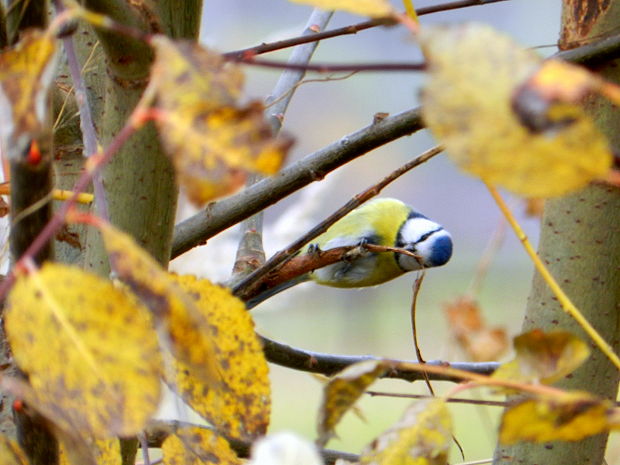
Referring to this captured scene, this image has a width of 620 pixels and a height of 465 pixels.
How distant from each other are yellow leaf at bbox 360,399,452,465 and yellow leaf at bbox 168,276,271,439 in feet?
0.13

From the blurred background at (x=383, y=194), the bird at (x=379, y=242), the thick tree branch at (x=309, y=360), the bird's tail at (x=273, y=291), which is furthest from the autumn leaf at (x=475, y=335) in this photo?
the blurred background at (x=383, y=194)

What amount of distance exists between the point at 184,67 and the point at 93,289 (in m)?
0.05

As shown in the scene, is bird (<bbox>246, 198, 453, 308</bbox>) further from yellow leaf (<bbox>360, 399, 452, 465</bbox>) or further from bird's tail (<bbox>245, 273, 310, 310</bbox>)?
yellow leaf (<bbox>360, 399, 452, 465</bbox>)

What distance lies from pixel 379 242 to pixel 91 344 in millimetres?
1267

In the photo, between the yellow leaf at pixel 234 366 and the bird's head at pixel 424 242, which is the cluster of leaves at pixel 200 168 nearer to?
the yellow leaf at pixel 234 366

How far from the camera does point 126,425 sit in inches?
6.7

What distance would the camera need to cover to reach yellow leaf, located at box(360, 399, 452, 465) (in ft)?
0.68

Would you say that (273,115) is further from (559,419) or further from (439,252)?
(439,252)

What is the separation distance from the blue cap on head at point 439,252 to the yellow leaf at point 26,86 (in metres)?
1.26

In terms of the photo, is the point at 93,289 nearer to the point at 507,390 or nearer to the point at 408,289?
the point at 507,390

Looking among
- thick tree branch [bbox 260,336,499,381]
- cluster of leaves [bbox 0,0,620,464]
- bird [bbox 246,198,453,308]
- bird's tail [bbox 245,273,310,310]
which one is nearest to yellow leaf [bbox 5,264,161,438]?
cluster of leaves [bbox 0,0,620,464]

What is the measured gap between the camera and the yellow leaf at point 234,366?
221 mm

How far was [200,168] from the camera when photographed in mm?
161

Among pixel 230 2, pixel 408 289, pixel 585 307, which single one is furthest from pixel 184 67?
pixel 408 289
